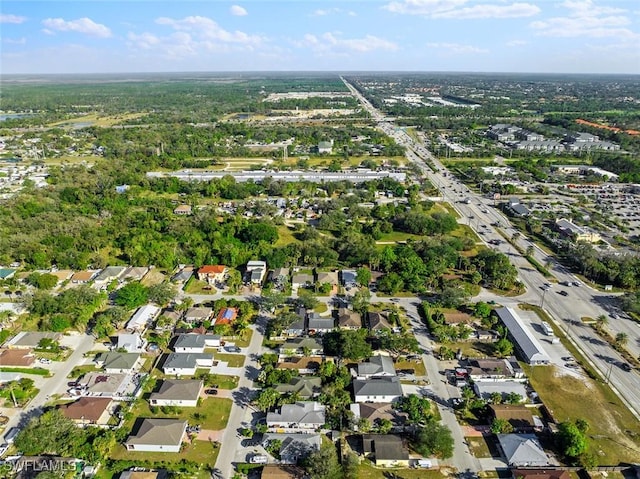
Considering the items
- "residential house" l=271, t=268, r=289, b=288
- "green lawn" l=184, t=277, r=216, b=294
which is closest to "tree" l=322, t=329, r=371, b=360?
"residential house" l=271, t=268, r=289, b=288

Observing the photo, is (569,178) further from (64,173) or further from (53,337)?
(64,173)

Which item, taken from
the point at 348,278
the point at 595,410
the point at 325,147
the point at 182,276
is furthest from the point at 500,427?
the point at 325,147

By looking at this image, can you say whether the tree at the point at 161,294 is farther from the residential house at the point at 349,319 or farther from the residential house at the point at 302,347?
the residential house at the point at 349,319

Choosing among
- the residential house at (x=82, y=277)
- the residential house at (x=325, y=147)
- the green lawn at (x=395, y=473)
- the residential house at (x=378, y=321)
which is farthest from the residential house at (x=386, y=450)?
the residential house at (x=325, y=147)

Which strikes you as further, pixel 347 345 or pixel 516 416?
pixel 347 345

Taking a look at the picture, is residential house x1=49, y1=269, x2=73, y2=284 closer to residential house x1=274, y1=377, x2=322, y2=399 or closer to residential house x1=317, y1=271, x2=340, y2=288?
residential house x1=317, y1=271, x2=340, y2=288

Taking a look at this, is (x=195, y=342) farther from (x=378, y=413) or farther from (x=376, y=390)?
(x=378, y=413)
